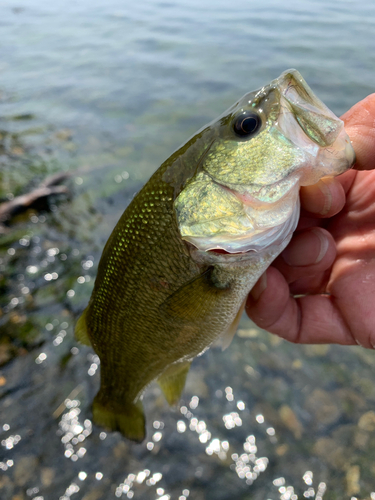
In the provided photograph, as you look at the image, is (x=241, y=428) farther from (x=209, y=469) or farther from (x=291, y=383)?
(x=291, y=383)

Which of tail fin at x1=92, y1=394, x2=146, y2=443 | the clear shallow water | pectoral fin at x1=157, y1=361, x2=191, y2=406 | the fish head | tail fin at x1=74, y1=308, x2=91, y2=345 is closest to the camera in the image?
the fish head

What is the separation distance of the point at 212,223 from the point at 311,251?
80cm

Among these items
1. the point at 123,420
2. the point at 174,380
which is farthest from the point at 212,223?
the point at 123,420

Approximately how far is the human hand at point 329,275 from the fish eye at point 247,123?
0.46 meters

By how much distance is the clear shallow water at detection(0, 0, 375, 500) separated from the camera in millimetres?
2838

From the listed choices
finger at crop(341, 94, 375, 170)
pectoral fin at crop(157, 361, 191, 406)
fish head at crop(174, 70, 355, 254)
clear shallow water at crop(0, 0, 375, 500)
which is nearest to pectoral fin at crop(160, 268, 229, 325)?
fish head at crop(174, 70, 355, 254)

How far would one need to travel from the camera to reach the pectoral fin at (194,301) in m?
1.75

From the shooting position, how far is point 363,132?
1657mm

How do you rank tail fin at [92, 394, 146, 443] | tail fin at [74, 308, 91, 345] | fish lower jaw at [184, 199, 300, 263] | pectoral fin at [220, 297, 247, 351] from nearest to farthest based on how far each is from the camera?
fish lower jaw at [184, 199, 300, 263] → pectoral fin at [220, 297, 247, 351] → tail fin at [74, 308, 91, 345] → tail fin at [92, 394, 146, 443]

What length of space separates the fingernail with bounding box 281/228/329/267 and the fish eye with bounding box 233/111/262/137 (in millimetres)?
803

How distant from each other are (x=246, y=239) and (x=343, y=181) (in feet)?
3.21

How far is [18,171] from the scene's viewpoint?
6.43 meters

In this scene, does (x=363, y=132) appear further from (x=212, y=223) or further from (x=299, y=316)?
(x=299, y=316)

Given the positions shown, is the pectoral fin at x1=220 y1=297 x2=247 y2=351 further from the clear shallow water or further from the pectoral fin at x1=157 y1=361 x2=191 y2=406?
the clear shallow water
